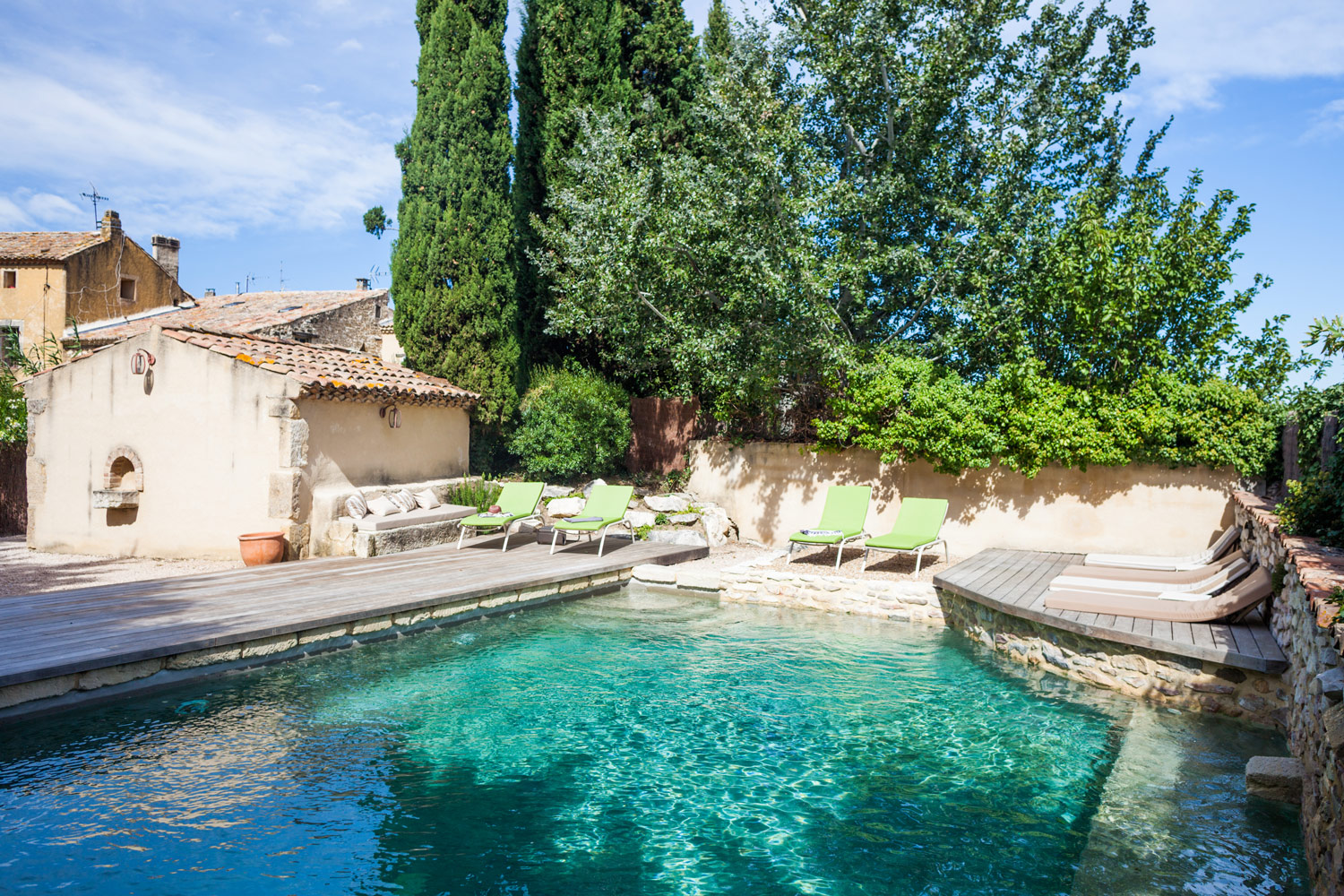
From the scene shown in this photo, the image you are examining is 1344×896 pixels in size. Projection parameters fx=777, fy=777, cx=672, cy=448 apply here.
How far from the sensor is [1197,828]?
405 cm

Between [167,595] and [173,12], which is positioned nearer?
[167,595]

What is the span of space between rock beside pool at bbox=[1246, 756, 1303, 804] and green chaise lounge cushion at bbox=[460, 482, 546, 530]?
8895mm

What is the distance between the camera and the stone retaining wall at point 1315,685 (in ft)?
10.1

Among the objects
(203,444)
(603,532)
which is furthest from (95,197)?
(603,532)

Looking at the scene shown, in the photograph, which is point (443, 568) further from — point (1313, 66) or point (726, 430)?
point (1313, 66)

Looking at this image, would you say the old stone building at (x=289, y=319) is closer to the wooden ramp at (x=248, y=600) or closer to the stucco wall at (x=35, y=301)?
→ the stucco wall at (x=35, y=301)

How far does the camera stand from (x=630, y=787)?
15.3 feet

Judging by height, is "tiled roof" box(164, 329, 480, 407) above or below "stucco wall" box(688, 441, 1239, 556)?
above

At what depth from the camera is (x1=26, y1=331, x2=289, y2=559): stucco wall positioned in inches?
420

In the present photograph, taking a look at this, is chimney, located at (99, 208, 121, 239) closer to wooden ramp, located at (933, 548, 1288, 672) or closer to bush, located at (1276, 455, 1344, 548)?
wooden ramp, located at (933, 548, 1288, 672)

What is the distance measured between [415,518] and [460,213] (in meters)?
6.07

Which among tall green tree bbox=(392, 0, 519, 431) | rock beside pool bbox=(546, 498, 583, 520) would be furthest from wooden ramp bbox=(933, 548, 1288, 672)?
tall green tree bbox=(392, 0, 519, 431)

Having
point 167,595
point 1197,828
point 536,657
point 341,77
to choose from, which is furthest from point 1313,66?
point 341,77

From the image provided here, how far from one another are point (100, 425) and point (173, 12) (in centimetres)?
1121
